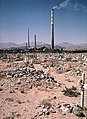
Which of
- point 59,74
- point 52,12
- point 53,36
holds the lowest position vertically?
point 59,74

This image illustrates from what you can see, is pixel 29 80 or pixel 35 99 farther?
pixel 29 80

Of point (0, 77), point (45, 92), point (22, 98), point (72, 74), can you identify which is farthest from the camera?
point (72, 74)

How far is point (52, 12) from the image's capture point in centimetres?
5728

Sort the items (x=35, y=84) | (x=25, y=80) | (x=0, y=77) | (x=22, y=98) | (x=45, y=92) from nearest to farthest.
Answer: (x=22, y=98)
(x=45, y=92)
(x=35, y=84)
(x=25, y=80)
(x=0, y=77)

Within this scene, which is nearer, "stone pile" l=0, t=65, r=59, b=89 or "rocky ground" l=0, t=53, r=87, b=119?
"rocky ground" l=0, t=53, r=87, b=119

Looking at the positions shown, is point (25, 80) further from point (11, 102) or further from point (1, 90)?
point (11, 102)

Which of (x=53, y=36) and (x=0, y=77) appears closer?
(x=0, y=77)

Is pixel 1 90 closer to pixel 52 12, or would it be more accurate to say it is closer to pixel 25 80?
pixel 25 80

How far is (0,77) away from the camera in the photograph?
18.4 metres

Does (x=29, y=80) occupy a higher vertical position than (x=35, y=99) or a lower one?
higher

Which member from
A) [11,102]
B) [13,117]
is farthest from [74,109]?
[11,102]

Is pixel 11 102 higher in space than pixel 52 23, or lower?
lower

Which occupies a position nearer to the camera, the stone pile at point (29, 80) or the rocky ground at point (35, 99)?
the rocky ground at point (35, 99)

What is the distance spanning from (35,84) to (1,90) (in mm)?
2350
